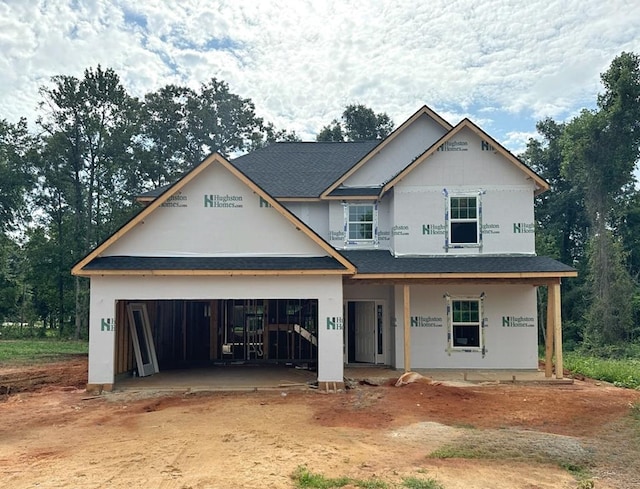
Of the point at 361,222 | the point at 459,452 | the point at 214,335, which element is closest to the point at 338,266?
the point at 361,222

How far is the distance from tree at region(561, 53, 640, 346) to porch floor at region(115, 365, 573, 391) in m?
12.8

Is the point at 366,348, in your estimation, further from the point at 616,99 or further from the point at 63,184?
the point at 63,184

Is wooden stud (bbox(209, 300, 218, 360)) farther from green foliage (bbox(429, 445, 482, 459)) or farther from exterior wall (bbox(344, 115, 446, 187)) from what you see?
green foliage (bbox(429, 445, 482, 459))

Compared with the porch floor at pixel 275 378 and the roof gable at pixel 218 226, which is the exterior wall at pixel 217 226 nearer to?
the roof gable at pixel 218 226

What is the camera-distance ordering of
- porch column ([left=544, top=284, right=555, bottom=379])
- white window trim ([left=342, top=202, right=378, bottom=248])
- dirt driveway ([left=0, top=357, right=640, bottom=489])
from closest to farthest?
dirt driveway ([left=0, top=357, right=640, bottom=489]), porch column ([left=544, top=284, right=555, bottom=379]), white window trim ([left=342, top=202, right=378, bottom=248])

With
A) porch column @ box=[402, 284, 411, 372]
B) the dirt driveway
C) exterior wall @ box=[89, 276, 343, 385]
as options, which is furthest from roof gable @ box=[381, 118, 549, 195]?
the dirt driveway

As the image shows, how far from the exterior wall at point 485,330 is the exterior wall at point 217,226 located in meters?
4.50

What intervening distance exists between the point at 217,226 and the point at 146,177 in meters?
27.2

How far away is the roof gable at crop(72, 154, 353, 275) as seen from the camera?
1385cm

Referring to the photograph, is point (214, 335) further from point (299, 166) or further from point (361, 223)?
point (299, 166)

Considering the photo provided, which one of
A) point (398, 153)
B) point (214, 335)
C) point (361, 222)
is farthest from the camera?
point (214, 335)

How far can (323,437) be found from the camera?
8.83m

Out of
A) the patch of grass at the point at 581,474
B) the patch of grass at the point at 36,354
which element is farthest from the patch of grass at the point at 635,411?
the patch of grass at the point at 36,354

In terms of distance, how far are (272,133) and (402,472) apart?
40.4m
